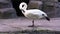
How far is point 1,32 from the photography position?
10.7ft

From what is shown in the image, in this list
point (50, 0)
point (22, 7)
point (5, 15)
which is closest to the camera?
point (22, 7)

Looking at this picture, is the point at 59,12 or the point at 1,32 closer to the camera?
the point at 1,32

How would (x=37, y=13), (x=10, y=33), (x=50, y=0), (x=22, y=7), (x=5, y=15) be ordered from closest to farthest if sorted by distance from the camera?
(x=10, y=33) → (x=37, y=13) → (x=22, y=7) → (x=5, y=15) → (x=50, y=0)

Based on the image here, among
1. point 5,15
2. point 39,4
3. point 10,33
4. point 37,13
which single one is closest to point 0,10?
point 5,15

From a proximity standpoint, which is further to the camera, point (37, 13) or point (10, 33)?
point (37, 13)

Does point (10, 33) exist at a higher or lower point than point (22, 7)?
lower

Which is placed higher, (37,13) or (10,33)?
(37,13)

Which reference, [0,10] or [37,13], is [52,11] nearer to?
[0,10]

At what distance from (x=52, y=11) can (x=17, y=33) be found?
9.53ft

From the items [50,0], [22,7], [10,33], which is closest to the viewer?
Answer: [10,33]

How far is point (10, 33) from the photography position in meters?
3.24

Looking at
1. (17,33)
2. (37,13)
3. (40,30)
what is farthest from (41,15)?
(17,33)

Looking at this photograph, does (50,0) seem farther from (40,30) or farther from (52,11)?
(40,30)

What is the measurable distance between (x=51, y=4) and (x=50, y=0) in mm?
177
